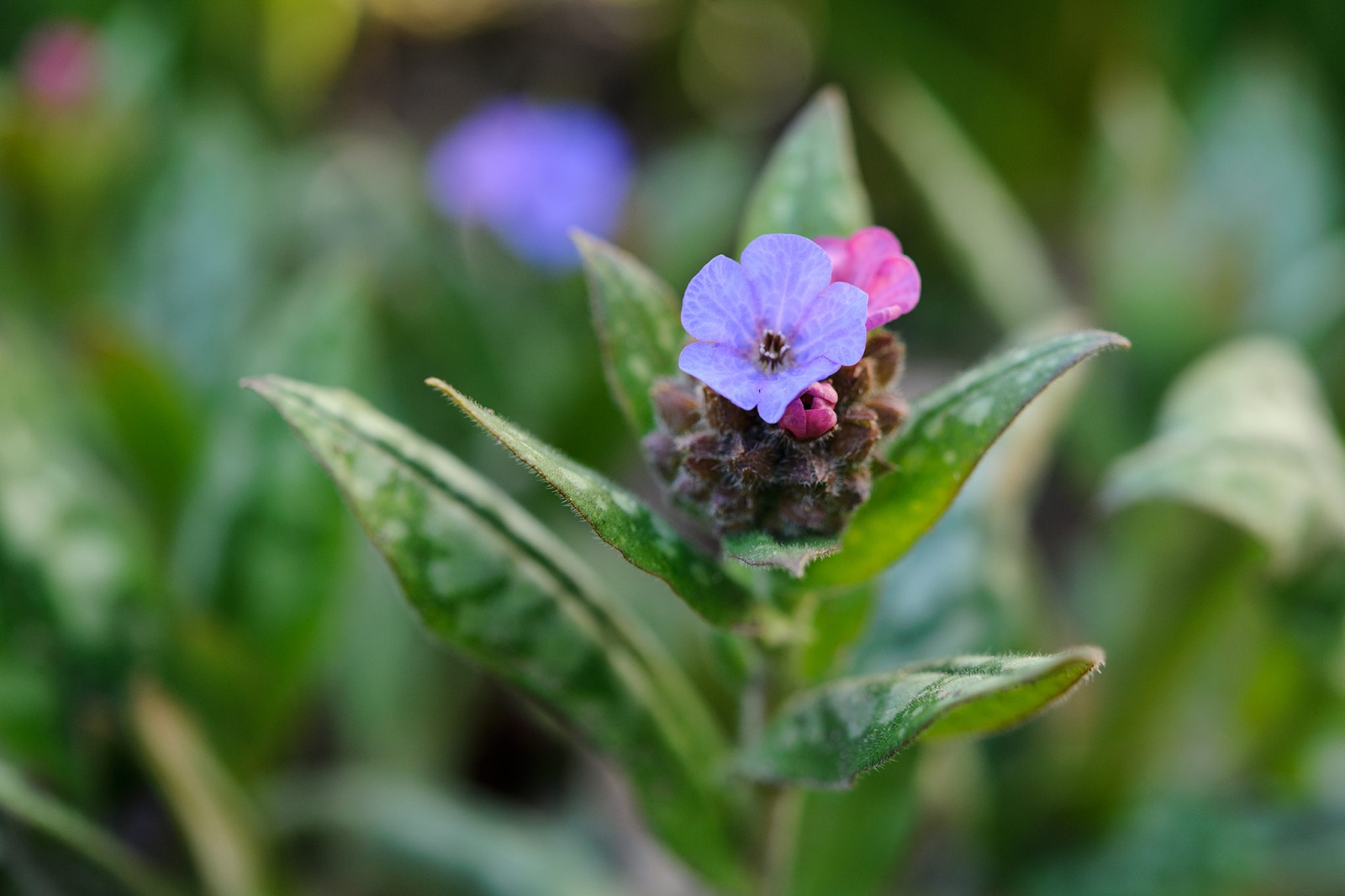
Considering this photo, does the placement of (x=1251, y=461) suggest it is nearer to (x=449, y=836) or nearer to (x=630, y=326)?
(x=630, y=326)

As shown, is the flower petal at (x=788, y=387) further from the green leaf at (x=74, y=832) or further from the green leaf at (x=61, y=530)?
the green leaf at (x=61, y=530)

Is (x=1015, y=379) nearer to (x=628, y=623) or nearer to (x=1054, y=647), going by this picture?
(x=628, y=623)

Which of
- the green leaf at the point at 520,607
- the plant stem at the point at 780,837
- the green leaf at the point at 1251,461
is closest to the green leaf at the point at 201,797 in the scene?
the green leaf at the point at 520,607

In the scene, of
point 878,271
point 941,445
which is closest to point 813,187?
point 878,271

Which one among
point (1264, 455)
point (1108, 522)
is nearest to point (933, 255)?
point (1108, 522)

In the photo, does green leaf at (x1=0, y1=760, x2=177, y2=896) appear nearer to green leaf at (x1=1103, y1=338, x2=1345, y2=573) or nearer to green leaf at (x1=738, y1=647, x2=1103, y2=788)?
green leaf at (x1=738, y1=647, x2=1103, y2=788)

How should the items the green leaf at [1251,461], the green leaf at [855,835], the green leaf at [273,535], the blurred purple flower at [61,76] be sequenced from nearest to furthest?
the green leaf at [1251,461] < the green leaf at [855,835] < the green leaf at [273,535] < the blurred purple flower at [61,76]

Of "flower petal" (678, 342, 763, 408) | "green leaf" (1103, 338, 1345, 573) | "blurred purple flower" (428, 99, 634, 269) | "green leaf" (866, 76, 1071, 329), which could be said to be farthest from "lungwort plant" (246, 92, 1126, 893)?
"blurred purple flower" (428, 99, 634, 269)
